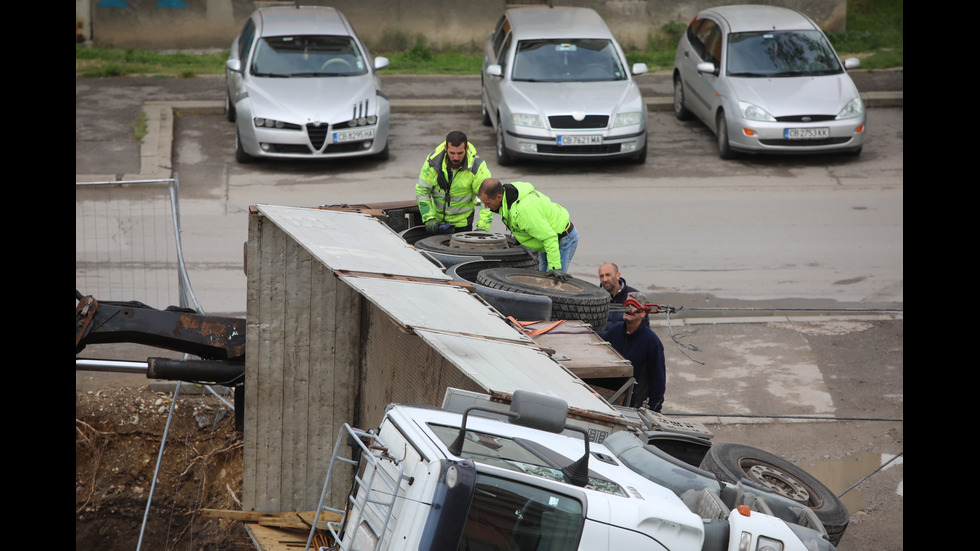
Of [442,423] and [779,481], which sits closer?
[442,423]

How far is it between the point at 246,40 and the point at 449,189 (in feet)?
27.8

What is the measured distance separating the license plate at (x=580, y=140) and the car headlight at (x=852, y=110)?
389 centimetres

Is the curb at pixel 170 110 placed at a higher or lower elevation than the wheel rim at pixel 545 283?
lower

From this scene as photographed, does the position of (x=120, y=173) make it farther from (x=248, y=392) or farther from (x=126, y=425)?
(x=248, y=392)

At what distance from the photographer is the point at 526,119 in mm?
15180

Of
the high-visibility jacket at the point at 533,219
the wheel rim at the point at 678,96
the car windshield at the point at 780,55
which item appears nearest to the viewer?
the high-visibility jacket at the point at 533,219

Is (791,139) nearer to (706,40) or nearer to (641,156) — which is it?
(641,156)

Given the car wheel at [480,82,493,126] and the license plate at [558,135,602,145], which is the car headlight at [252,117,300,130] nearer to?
the car wheel at [480,82,493,126]

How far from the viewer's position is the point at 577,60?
53.6 feet

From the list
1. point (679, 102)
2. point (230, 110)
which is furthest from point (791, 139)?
point (230, 110)

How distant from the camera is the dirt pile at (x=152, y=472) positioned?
28.5 feet

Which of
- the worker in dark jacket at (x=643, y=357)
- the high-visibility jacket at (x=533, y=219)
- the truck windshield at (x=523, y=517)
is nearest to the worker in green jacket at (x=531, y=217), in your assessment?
the high-visibility jacket at (x=533, y=219)

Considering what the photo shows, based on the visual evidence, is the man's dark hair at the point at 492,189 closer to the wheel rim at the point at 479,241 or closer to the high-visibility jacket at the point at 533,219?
the high-visibility jacket at the point at 533,219

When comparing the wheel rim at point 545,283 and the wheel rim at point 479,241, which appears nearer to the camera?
the wheel rim at point 545,283
